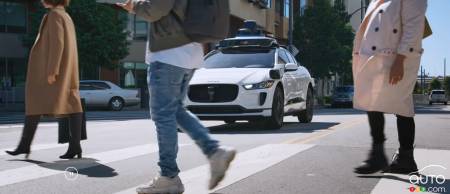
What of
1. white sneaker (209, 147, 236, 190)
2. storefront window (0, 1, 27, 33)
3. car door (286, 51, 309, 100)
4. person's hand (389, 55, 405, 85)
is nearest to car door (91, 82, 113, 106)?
storefront window (0, 1, 27, 33)

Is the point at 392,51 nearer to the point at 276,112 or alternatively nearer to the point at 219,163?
the point at 219,163

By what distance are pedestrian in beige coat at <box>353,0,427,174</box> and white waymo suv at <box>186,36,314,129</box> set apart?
5076 mm

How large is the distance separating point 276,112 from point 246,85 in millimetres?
789

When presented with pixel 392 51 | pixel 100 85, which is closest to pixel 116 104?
pixel 100 85

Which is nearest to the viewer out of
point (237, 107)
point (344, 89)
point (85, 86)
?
point (237, 107)

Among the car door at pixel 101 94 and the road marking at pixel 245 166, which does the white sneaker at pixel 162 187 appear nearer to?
the road marking at pixel 245 166

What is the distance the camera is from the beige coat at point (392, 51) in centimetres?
491

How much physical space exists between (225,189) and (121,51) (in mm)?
27296

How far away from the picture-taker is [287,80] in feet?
37.3

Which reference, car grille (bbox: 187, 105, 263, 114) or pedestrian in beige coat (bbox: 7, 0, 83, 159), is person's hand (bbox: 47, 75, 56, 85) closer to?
pedestrian in beige coat (bbox: 7, 0, 83, 159)

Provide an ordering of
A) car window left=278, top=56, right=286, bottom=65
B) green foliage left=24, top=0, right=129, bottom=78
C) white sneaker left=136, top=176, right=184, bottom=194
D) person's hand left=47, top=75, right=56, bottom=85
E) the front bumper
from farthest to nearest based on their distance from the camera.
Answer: green foliage left=24, top=0, right=129, bottom=78 → car window left=278, top=56, right=286, bottom=65 → the front bumper → person's hand left=47, top=75, right=56, bottom=85 → white sneaker left=136, top=176, right=184, bottom=194

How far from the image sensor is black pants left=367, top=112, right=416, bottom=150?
509 cm

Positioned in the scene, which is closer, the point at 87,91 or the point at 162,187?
the point at 162,187

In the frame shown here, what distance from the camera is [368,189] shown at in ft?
15.0
